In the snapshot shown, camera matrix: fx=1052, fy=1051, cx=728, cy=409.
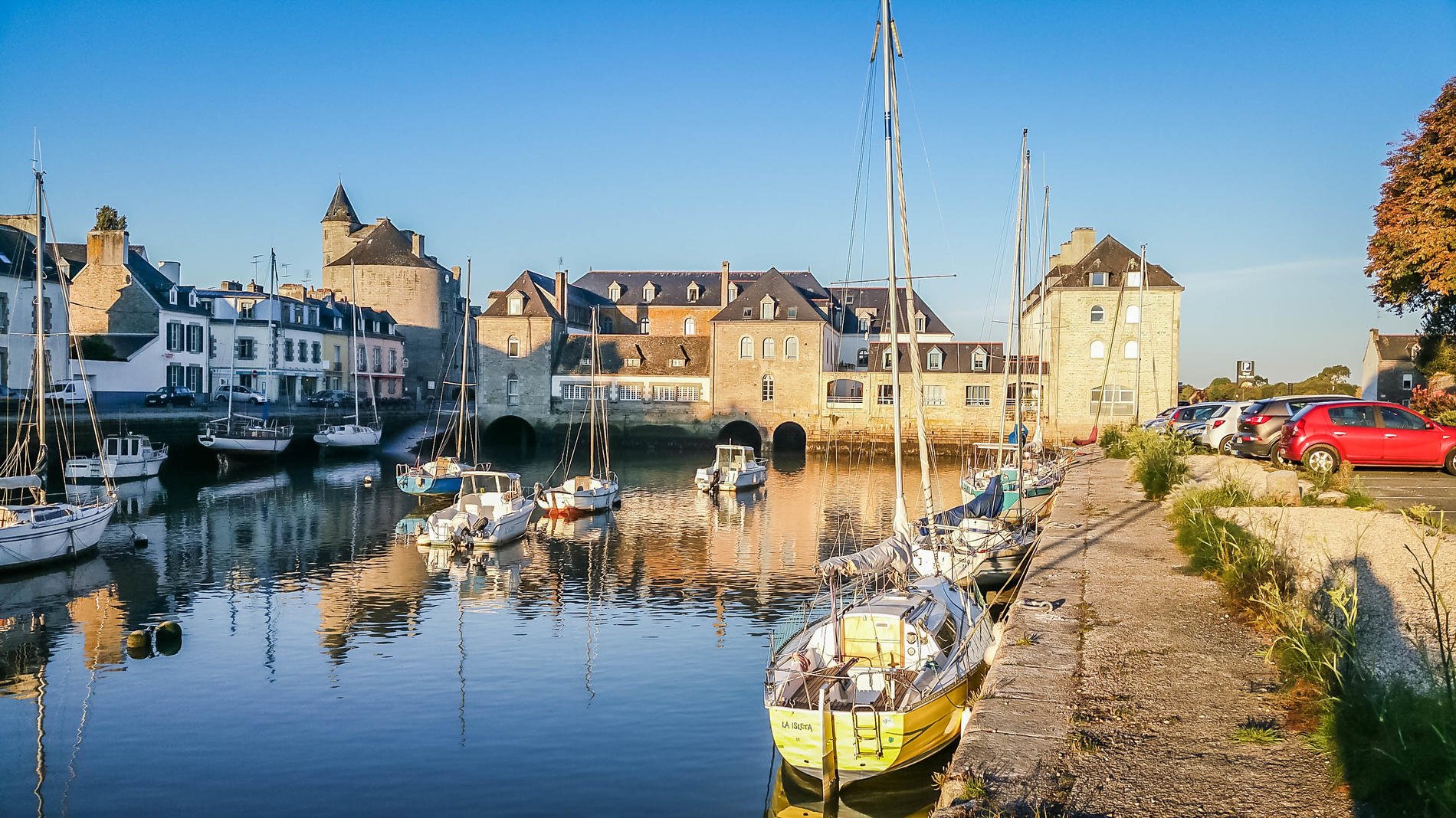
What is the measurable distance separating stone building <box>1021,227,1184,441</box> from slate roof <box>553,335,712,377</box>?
68.8ft

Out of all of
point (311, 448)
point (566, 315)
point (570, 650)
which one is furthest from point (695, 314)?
point (570, 650)

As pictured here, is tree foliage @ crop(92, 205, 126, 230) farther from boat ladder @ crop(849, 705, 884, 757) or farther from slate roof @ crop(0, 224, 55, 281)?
boat ladder @ crop(849, 705, 884, 757)

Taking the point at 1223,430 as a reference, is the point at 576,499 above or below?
below

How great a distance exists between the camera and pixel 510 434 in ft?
235

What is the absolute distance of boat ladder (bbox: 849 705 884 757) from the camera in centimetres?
1008

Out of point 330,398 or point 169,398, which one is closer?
point 169,398

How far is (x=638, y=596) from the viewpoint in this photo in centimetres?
2145

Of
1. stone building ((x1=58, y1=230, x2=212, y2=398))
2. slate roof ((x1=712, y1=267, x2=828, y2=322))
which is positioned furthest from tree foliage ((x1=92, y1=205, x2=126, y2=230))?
slate roof ((x1=712, y1=267, x2=828, y2=322))

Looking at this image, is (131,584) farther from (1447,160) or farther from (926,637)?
(1447,160)

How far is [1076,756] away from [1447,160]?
82.1 ft

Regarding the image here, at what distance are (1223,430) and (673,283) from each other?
6076cm

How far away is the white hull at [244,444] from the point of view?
47188 millimetres

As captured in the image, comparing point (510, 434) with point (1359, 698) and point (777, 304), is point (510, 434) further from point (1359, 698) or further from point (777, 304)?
point (1359, 698)

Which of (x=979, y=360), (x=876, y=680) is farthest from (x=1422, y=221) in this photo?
(x=979, y=360)
